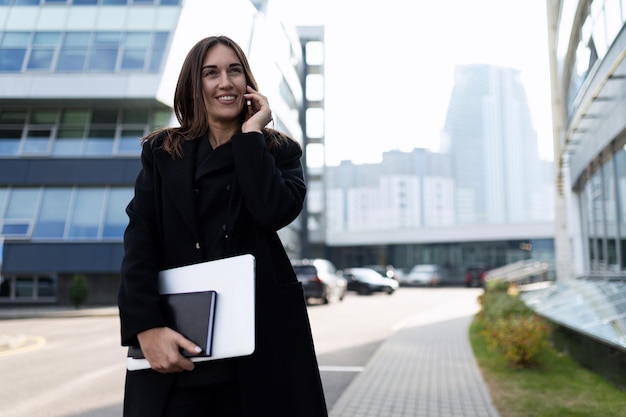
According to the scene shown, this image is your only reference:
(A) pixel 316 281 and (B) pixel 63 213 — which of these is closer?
(A) pixel 316 281

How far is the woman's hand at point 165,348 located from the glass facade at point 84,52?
70.9ft

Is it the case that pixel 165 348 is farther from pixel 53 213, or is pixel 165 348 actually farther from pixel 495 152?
pixel 495 152

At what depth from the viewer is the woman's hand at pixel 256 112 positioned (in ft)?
6.10

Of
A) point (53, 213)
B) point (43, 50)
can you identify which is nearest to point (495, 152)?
point (43, 50)

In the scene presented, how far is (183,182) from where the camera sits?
1.76 meters

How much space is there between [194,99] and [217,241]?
1.70ft

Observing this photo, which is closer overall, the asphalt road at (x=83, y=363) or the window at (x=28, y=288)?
the asphalt road at (x=83, y=363)

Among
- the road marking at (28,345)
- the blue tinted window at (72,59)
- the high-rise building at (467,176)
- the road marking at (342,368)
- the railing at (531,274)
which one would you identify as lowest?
the road marking at (342,368)

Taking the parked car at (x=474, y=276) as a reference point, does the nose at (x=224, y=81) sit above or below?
above

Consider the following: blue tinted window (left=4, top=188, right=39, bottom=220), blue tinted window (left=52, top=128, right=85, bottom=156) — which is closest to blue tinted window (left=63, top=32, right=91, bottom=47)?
blue tinted window (left=52, top=128, right=85, bottom=156)

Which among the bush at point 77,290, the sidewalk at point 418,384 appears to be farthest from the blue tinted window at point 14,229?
the sidewalk at point 418,384

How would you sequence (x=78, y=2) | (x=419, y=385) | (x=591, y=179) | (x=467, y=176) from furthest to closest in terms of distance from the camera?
(x=467, y=176), (x=78, y=2), (x=591, y=179), (x=419, y=385)

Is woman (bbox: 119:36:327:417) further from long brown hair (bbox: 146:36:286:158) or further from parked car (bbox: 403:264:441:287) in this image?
parked car (bbox: 403:264:441:287)

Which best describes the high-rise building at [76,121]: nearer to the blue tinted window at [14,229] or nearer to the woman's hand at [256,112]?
the blue tinted window at [14,229]
